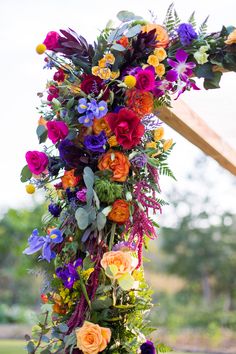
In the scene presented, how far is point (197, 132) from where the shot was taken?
2684 millimetres

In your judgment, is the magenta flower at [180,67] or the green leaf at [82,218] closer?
the green leaf at [82,218]

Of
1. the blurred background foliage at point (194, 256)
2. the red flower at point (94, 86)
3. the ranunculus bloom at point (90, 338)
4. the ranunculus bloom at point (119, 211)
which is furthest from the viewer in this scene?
the blurred background foliage at point (194, 256)

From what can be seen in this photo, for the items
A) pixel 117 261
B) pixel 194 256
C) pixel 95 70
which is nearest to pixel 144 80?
pixel 95 70

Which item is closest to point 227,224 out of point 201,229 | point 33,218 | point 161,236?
point 201,229

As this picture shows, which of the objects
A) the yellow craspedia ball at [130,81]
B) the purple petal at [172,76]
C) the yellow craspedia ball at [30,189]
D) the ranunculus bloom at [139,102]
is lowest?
the yellow craspedia ball at [30,189]

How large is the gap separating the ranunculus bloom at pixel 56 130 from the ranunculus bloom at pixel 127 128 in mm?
140

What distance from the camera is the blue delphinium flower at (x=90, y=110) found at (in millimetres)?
1701

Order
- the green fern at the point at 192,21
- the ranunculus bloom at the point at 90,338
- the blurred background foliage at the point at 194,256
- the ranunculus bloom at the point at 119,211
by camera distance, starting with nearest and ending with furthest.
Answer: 1. the ranunculus bloom at the point at 90,338
2. the ranunculus bloom at the point at 119,211
3. the green fern at the point at 192,21
4. the blurred background foliage at the point at 194,256

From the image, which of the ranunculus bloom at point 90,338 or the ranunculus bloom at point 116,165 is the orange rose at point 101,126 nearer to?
the ranunculus bloom at point 116,165

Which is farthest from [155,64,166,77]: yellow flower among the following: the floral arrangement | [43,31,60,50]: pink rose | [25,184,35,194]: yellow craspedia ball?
[25,184,35,194]: yellow craspedia ball

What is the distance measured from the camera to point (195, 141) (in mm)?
2801

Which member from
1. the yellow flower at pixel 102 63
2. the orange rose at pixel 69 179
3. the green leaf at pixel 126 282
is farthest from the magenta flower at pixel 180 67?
the green leaf at pixel 126 282

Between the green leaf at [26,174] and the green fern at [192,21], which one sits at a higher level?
the green fern at [192,21]

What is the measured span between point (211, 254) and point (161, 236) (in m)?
1.13
